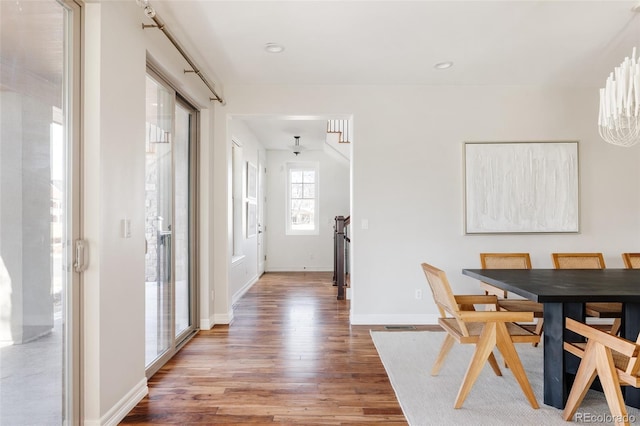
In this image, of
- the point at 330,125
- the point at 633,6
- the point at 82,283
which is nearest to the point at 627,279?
the point at 633,6

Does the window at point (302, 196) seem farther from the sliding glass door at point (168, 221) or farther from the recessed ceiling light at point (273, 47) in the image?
the recessed ceiling light at point (273, 47)

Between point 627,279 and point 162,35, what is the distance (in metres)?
3.78

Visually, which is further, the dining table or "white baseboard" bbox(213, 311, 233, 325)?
"white baseboard" bbox(213, 311, 233, 325)

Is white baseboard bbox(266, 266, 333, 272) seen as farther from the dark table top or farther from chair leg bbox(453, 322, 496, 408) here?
chair leg bbox(453, 322, 496, 408)

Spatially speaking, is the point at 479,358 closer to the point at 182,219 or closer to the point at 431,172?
the point at 431,172

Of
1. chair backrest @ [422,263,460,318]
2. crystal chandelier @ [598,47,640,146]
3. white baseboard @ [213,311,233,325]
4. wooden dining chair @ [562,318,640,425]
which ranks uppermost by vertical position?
crystal chandelier @ [598,47,640,146]

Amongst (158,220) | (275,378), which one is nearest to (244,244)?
(158,220)

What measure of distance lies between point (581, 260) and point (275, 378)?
3001mm

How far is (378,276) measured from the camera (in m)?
3.94

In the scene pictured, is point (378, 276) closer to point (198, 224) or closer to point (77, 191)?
point (198, 224)

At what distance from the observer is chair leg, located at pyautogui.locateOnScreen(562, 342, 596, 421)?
183 cm

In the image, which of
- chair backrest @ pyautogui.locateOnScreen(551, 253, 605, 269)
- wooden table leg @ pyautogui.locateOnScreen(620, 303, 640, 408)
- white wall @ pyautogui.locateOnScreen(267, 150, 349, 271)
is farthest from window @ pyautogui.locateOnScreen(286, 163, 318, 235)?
wooden table leg @ pyautogui.locateOnScreen(620, 303, 640, 408)

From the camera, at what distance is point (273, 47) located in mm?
3043

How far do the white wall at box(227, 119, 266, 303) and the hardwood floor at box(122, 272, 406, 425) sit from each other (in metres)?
0.97
